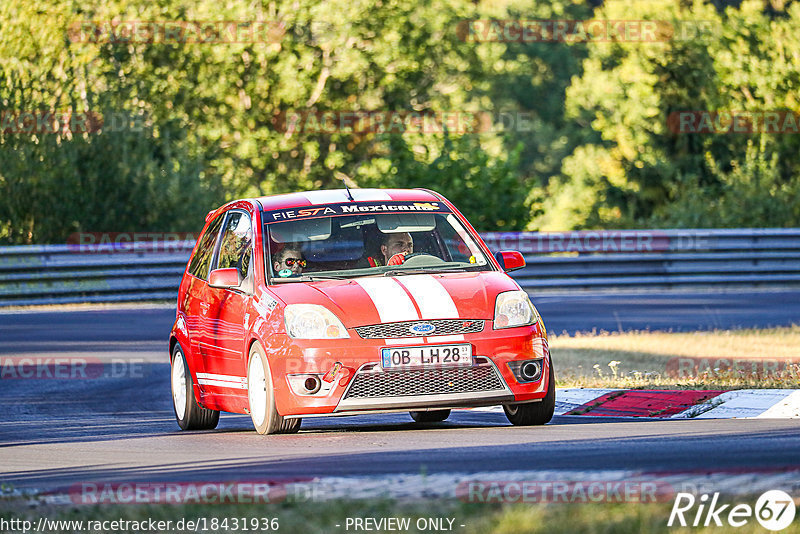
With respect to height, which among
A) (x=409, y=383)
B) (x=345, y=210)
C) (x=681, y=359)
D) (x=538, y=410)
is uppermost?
(x=345, y=210)

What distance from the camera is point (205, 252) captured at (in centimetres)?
1172

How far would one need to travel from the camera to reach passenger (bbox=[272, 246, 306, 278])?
10.2 meters

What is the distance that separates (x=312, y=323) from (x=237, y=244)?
176 centimetres

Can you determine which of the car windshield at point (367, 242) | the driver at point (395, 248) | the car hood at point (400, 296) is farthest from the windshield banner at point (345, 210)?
the car hood at point (400, 296)

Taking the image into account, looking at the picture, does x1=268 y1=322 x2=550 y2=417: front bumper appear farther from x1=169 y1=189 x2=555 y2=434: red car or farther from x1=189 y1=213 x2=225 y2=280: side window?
x1=189 y1=213 x2=225 y2=280: side window

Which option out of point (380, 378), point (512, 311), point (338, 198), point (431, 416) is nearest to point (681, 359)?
point (431, 416)

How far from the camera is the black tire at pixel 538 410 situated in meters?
9.77

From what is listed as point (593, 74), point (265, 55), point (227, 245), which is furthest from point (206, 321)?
point (593, 74)

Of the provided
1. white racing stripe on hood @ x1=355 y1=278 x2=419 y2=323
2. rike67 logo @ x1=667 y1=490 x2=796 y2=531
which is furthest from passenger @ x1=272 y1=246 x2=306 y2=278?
rike67 logo @ x1=667 y1=490 x2=796 y2=531

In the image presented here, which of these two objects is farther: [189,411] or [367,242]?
[189,411]

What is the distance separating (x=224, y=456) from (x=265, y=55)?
129 ft

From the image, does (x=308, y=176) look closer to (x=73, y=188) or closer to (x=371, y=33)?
(x=371, y=33)

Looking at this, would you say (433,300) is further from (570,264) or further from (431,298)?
(570,264)

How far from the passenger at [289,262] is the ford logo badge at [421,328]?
1.19 metres
